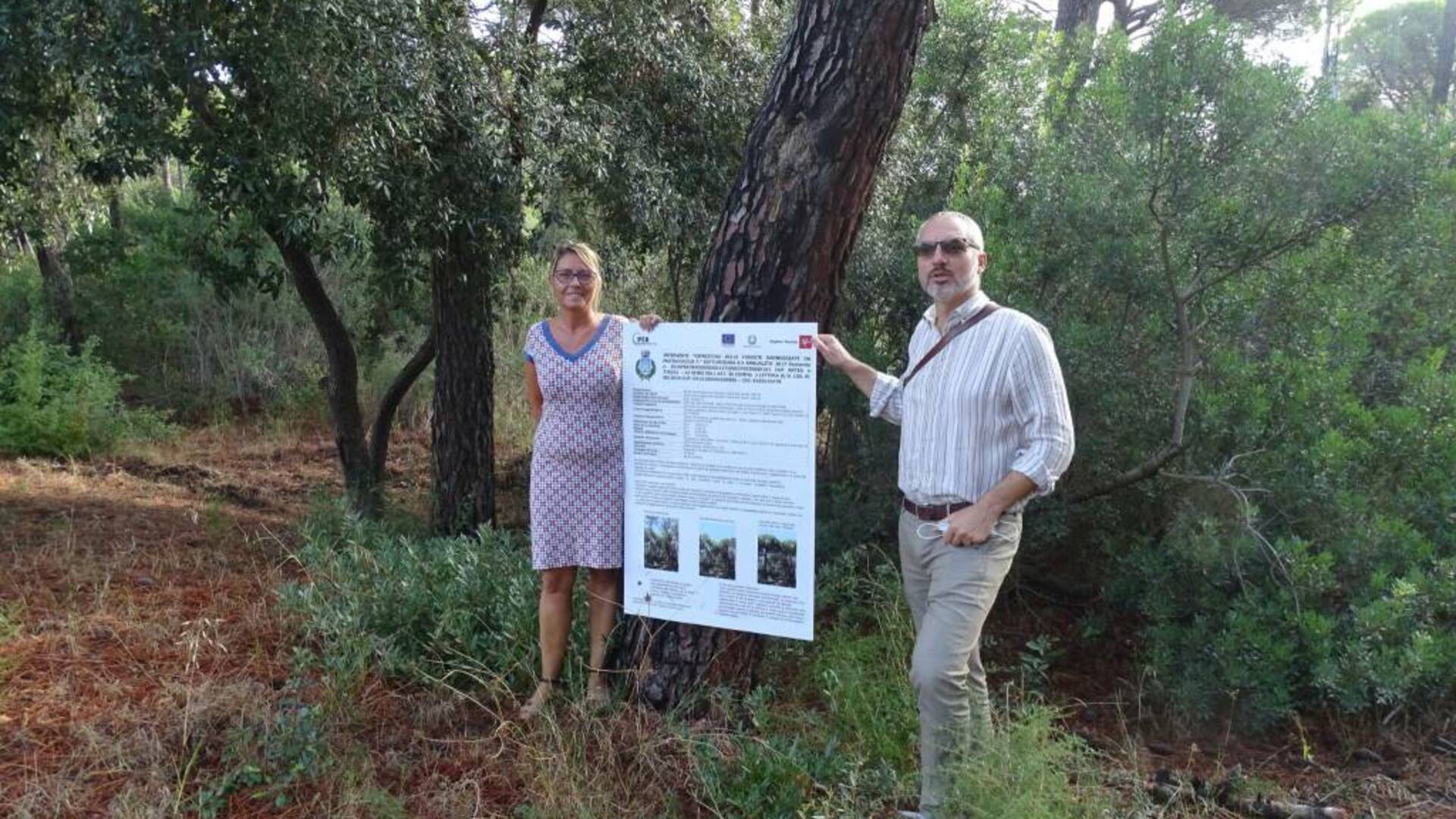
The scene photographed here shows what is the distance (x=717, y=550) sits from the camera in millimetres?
3582

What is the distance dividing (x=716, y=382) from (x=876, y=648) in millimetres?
1543

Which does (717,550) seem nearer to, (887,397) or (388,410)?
(887,397)

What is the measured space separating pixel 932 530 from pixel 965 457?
10.4 inches

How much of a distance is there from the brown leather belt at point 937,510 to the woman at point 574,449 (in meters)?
1.13

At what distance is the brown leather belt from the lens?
3.13 m

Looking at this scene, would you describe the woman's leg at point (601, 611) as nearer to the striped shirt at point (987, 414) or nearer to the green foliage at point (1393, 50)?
the striped shirt at point (987, 414)

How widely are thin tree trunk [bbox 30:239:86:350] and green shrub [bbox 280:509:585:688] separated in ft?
36.6

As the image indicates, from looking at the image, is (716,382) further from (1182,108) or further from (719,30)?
(719,30)

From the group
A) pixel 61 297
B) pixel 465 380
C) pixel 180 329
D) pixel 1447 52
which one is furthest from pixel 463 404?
pixel 1447 52

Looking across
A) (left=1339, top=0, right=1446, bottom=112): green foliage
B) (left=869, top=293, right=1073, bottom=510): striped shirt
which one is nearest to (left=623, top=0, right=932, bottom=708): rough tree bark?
(left=869, top=293, right=1073, bottom=510): striped shirt

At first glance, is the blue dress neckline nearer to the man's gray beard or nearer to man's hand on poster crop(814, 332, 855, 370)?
man's hand on poster crop(814, 332, 855, 370)

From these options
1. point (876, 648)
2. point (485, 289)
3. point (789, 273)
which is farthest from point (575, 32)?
point (876, 648)

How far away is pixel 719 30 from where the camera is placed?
7898 millimetres

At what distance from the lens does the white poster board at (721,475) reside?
3418mm
